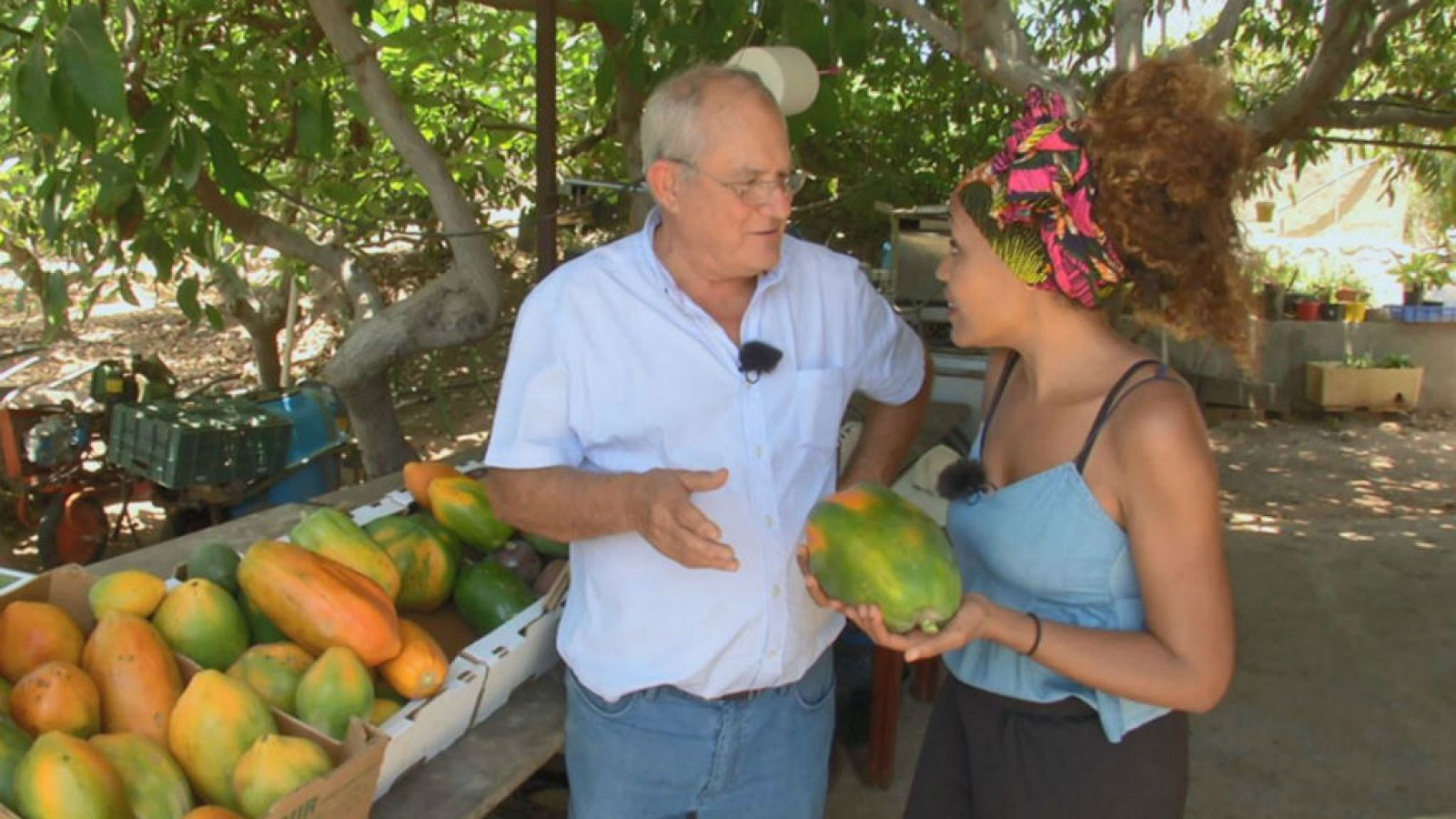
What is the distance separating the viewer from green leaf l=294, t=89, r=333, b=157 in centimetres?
333

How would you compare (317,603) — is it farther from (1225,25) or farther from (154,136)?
(1225,25)

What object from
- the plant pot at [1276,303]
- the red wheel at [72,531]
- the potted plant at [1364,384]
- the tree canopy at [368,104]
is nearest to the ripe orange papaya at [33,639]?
the tree canopy at [368,104]

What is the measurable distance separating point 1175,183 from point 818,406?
0.65 meters

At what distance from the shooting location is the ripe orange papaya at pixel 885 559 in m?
1.56

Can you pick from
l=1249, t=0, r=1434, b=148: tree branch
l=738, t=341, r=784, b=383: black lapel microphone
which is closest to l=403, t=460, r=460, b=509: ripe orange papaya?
l=738, t=341, r=784, b=383: black lapel microphone

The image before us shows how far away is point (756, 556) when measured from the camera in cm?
183

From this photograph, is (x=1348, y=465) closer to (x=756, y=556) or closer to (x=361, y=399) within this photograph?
(x=361, y=399)

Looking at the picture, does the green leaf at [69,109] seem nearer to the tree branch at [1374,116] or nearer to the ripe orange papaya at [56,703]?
the ripe orange papaya at [56,703]

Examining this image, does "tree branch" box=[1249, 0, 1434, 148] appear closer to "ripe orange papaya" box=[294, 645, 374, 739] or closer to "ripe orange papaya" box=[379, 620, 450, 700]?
"ripe orange papaya" box=[379, 620, 450, 700]

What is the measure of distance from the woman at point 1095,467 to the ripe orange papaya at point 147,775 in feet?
2.84

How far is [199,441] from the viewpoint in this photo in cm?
448

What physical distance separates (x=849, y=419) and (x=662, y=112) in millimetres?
1863

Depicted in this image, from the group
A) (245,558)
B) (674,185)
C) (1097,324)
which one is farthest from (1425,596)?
A: (245,558)

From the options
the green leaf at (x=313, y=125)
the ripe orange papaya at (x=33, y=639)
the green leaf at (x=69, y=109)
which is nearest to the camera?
the ripe orange papaya at (x=33, y=639)
